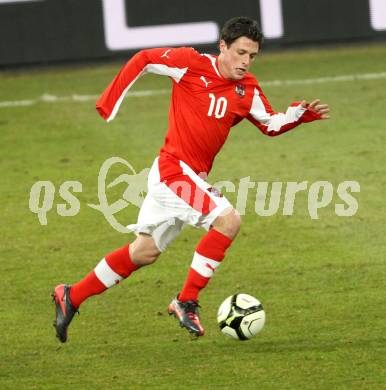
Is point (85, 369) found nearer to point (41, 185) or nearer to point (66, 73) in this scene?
point (41, 185)

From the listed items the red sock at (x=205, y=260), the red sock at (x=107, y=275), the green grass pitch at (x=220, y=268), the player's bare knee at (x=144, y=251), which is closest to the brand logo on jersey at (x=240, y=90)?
the red sock at (x=205, y=260)

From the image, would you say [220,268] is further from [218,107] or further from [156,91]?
[156,91]

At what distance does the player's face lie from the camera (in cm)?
695

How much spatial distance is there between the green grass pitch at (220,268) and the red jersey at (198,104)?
1.16 metres

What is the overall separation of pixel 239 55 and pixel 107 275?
1.57m

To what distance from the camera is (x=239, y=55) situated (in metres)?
6.96

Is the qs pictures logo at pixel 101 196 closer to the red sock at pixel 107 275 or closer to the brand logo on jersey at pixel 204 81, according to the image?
the red sock at pixel 107 275

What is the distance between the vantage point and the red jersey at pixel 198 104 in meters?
7.04

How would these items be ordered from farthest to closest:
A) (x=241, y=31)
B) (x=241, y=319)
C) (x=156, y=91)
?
(x=156, y=91), (x=241, y=31), (x=241, y=319)

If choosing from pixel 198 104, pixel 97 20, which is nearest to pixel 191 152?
pixel 198 104

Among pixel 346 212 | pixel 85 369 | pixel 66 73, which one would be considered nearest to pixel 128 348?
pixel 85 369

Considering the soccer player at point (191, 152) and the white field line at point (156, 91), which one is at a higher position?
the soccer player at point (191, 152)

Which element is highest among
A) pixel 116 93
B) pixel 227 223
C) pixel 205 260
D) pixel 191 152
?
pixel 116 93

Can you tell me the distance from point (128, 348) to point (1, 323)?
106cm
